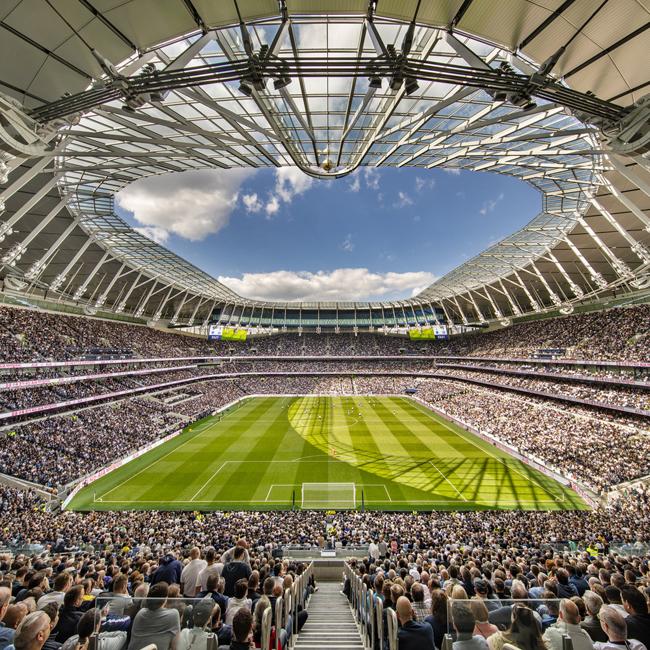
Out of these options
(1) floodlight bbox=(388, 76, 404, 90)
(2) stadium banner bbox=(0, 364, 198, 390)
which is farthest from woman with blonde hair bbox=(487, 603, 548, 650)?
(2) stadium banner bbox=(0, 364, 198, 390)

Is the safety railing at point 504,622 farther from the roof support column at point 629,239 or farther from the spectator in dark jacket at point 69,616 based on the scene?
the roof support column at point 629,239

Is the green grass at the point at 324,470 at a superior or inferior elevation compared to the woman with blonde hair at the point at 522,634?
inferior

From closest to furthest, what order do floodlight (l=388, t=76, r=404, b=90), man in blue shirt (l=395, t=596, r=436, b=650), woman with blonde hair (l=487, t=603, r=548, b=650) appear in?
→ woman with blonde hair (l=487, t=603, r=548, b=650), man in blue shirt (l=395, t=596, r=436, b=650), floodlight (l=388, t=76, r=404, b=90)

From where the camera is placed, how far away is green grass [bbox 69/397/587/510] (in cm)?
Answer: 2291

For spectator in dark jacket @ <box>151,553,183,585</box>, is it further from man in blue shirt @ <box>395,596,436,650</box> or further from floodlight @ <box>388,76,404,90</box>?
floodlight @ <box>388,76,404,90</box>

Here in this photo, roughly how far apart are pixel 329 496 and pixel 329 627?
1664 cm

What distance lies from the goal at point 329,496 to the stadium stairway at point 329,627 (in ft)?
33.9

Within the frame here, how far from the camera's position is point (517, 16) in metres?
9.53

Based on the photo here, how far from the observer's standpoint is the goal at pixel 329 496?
22.5 meters

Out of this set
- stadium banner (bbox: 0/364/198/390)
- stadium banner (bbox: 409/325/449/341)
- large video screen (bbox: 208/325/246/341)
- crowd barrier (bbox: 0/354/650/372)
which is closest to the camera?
stadium banner (bbox: 0/364/198/390)

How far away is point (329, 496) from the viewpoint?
78.2 ft

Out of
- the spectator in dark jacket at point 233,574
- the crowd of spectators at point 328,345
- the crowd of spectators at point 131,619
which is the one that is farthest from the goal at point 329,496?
the crowd of spectators at point 328,345

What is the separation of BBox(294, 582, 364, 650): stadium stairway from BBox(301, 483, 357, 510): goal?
33.9 feet

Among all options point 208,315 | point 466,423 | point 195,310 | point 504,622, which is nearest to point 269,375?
point 208,315
